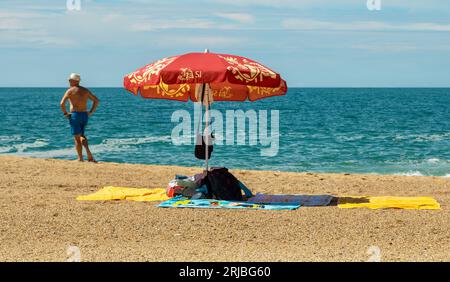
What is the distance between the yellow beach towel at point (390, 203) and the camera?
392 inches

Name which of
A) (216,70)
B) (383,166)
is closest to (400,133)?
(383,166)

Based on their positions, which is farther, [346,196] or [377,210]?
[346,196]

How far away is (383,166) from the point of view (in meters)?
21.8

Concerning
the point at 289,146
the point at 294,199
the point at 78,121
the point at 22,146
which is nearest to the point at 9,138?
the point at 22,146

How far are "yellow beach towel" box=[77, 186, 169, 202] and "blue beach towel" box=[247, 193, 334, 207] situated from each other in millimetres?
1402

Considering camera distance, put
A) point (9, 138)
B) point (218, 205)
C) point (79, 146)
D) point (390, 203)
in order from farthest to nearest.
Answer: point (9, 138), point (79, 146), point (390, 203), point (218, 205)

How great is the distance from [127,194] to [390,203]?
12.8 ft

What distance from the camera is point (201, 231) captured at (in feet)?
27.5

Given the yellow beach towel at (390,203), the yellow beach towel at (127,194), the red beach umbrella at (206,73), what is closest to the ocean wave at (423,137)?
the yellow beach towel at (390,203)

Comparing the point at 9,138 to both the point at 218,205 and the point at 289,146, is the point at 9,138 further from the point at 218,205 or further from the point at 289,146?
the point at 218,205

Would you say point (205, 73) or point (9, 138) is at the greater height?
point (205, 73)
